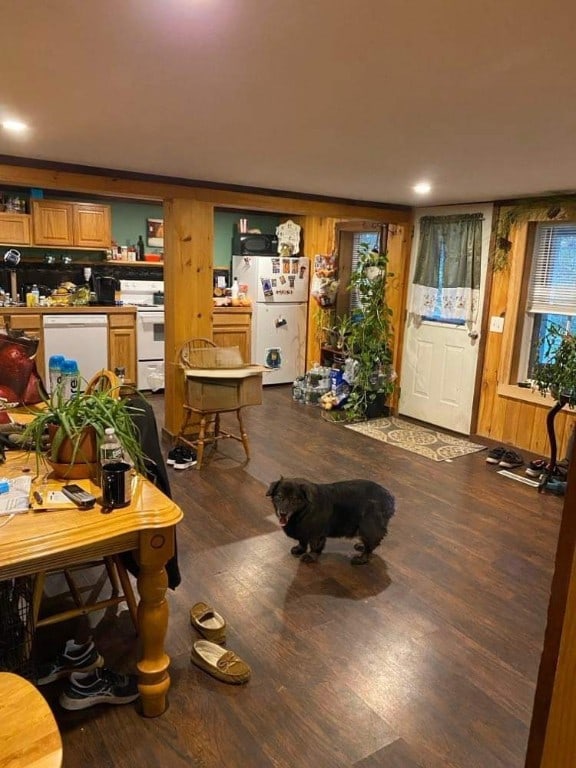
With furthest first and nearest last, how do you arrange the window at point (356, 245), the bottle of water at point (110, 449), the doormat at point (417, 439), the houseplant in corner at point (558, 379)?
the window at point (356, 245)
the doormat at point (417, 439)
the houseplant in corner at point (558, 379)
the bottle of water at point (110, 449)

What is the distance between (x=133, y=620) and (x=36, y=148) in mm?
2718

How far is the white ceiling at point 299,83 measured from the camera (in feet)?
4.64

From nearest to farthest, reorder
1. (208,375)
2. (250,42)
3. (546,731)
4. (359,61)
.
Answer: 1. (546,731)
2. (250,42)
3. (359,61)
4. (208,375)

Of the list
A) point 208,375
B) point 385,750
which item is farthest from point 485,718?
point 208,375

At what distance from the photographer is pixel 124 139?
2.93 meters

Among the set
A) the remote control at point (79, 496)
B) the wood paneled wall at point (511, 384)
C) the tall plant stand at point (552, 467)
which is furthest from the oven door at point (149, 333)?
the remote control at point (79, 496)

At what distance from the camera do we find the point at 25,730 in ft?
3.31

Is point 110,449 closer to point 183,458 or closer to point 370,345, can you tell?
point 183,458

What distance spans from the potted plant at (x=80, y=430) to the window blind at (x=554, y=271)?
3845 mm

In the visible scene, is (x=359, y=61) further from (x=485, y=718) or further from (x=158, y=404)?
Answer: (x=158, y=404)

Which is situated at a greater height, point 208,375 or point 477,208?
point 477,208

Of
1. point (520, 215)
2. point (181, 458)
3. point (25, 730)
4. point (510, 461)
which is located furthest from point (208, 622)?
point (520, 215)

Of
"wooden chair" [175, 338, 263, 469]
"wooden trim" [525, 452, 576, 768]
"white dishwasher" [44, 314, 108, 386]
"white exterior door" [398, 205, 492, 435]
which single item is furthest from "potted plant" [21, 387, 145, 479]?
"white dishwasher" [44, 314, 108, 386]

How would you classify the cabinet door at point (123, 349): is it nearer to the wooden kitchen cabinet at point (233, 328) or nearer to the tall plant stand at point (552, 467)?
the wooden kitchen cabinet at point (233, 328)
